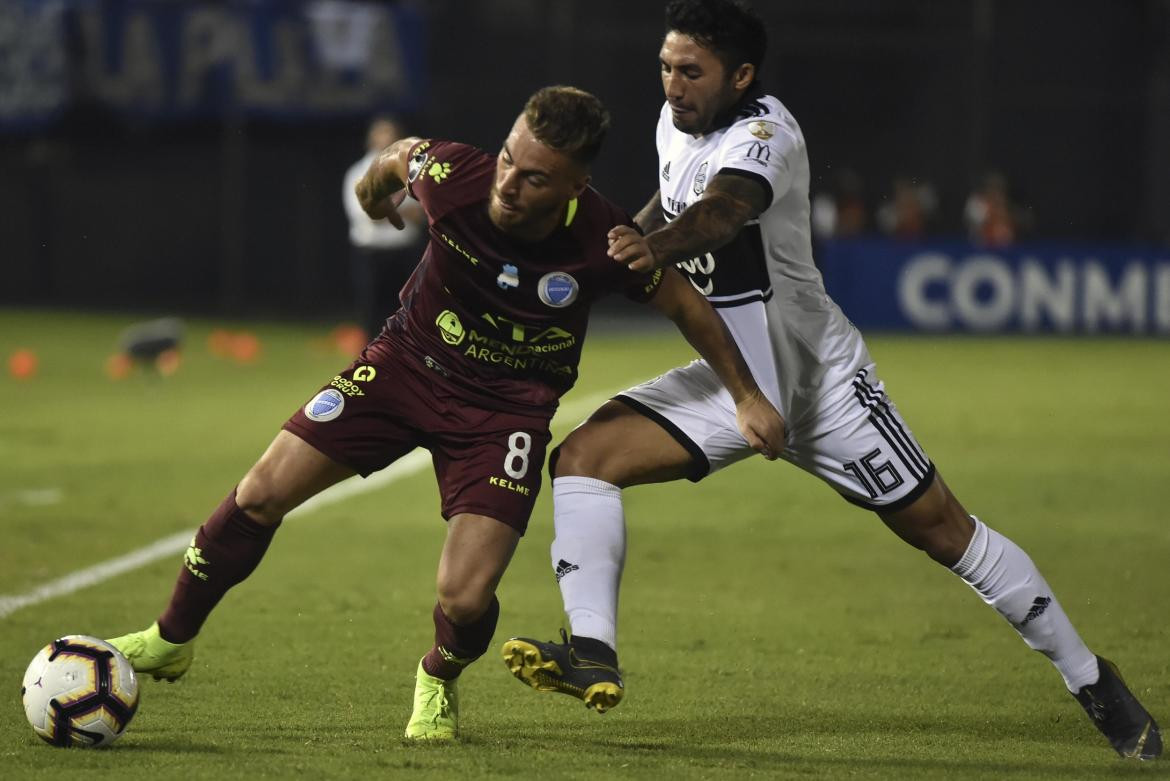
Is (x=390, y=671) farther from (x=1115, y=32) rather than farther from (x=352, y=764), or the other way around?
(x=1115, y=32)

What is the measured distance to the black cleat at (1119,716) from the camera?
5184mm

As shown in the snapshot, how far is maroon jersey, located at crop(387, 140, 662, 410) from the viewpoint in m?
5.06

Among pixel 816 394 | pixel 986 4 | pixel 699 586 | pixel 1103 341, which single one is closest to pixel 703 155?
pixel 816 394

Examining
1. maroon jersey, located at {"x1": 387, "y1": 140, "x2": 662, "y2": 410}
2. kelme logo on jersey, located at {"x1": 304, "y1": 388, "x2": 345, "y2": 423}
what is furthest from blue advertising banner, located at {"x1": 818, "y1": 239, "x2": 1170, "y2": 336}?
kelme logo on jersey, located at {"x1": 304, "y1": 388, "x2": 345, "y2": 423}

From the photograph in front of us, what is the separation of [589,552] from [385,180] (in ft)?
4.22

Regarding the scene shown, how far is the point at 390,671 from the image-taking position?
6.18 m

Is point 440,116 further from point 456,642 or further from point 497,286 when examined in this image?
point 456,642

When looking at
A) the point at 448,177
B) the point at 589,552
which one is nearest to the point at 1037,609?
the point at 589,552

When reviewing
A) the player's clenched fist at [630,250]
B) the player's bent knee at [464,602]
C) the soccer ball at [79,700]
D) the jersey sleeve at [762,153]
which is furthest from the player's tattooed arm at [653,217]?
the soccer ball at [79,700]

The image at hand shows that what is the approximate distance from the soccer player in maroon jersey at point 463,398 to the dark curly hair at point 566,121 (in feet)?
0.79

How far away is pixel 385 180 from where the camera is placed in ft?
17.9

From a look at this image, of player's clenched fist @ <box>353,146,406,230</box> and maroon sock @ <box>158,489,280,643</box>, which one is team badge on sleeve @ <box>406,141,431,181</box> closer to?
player's clenched fist @ <box>353,146,406,230</box>

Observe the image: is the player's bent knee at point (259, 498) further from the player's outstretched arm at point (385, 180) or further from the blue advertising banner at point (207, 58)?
the blue advertising banner at point (207, 58)

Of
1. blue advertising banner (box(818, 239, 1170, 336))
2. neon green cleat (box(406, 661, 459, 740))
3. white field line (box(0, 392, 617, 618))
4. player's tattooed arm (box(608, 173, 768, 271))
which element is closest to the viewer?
player's tattooed arm (box(608, 173, 768, 271))
